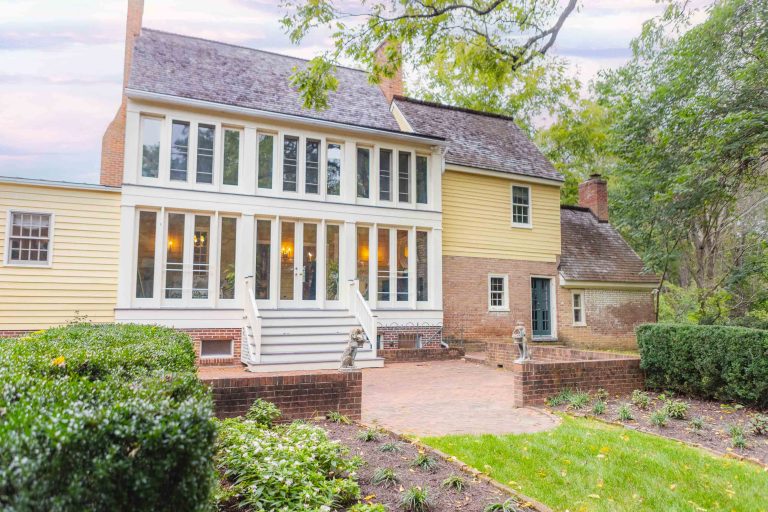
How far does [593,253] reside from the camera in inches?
762

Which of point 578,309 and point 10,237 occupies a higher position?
point 10,237

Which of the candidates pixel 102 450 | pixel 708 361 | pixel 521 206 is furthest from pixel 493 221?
pixel 102 450

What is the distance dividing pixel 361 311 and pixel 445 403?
5.58 metres

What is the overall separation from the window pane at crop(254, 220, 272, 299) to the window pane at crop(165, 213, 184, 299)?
1.89m

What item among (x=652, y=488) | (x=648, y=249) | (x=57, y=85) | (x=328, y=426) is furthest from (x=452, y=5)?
(x=57, y=85)

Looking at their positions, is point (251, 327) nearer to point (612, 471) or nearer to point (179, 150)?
point (179, 150)

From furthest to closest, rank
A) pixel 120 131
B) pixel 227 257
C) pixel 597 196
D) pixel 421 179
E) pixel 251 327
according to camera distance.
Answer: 1. pixel 597 196
2. pixel 421 179
3. pixel 120 131
4. pixel 227 257
5. pixel 251 327

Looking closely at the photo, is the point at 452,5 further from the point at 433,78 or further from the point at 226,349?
the point at 433,78

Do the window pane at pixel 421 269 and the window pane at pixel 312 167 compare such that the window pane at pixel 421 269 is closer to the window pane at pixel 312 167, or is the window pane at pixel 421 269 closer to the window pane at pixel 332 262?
the window pane at pixel 332 262

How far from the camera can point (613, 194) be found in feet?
79.4

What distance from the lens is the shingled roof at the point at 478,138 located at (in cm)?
1723

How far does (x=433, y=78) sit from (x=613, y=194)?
37.8 feet

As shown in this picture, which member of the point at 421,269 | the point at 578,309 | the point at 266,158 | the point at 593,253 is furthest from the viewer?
the point at 593,253

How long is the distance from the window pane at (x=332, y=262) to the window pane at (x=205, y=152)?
3.52 m
